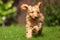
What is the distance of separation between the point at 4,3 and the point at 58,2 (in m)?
3.23

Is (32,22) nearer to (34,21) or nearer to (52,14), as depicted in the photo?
(34,21)

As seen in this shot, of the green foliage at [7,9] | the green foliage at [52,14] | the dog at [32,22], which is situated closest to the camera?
the dog at [32,22]

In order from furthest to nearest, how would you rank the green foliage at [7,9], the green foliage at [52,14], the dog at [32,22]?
the green foliage at [7,9], the green foliage at [52,14], the dog at [32,22]

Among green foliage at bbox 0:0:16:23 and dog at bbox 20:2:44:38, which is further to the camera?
green foliage at bbox 0:0:16:23

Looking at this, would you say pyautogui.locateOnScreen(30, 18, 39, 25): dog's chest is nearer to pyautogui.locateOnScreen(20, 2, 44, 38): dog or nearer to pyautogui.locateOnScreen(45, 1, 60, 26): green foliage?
pyautogui.locateOnScreen(20, 2, 44, 38): dog

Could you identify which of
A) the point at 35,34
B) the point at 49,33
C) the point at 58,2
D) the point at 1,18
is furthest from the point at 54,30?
the point at 1,18

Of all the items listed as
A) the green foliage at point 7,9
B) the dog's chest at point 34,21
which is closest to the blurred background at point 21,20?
the green foliage at point 7,9

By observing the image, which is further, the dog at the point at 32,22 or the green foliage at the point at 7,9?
the green foliage at the point at 7,9

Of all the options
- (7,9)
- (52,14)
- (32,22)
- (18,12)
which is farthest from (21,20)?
(32,22)

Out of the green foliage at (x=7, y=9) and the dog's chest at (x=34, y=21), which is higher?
the green foliage at (x=7, y=9)

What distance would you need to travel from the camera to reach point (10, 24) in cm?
1350

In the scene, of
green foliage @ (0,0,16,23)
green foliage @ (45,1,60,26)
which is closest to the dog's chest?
green foliage @ (45,1,60,26)

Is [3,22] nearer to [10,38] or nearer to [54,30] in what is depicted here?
[54,30]

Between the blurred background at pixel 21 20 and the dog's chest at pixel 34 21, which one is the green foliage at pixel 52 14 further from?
the dog's chest at pixel 34 21
